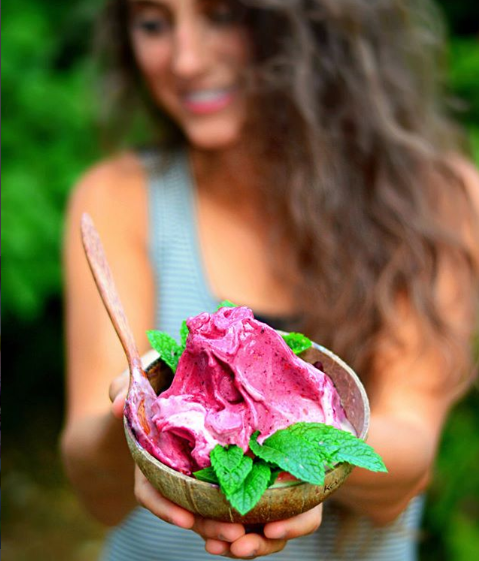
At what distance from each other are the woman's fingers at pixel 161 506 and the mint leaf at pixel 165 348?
0.17 meters

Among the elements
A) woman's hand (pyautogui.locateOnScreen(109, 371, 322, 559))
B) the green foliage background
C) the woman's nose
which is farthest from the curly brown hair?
woman's hand (pyautogui.locateOnScreen(109, 371, 322, 559))

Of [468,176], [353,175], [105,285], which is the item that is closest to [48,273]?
[353,175]

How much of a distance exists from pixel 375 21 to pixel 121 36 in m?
0.76

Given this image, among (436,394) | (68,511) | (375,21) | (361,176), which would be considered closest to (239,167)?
(361,176)

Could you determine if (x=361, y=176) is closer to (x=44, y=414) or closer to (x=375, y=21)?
A: (x=375, y=21)

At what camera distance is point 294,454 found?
0.90m

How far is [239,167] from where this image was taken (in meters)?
2.03

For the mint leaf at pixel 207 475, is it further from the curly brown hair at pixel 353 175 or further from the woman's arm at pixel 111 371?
the curly brown hair at pixel 353 175

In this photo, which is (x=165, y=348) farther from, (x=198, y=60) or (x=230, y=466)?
(x=198, y=60)

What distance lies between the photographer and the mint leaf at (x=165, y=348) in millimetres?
1082

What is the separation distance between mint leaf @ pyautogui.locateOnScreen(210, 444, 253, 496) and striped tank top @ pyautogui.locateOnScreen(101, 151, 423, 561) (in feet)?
2.87

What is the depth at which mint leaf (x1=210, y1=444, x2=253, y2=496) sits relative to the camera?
2.84ft

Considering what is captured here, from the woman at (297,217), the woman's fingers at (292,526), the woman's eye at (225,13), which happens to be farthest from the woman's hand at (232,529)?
the woman's eye at (225,13)

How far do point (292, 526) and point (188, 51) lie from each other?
1.18m
